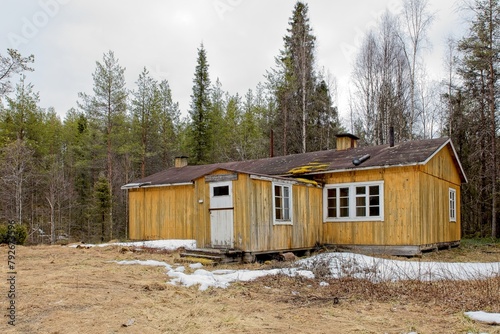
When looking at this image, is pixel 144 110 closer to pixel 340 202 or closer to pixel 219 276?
pixel 340 202

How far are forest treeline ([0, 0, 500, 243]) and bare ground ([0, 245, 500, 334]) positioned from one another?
625 inches

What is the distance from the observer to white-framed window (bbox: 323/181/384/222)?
14992 millimetres

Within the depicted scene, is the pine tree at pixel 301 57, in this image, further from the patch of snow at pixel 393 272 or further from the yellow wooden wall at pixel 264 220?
the patch of snow at pixel 393 272

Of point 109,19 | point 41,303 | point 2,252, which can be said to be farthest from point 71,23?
point 41,303

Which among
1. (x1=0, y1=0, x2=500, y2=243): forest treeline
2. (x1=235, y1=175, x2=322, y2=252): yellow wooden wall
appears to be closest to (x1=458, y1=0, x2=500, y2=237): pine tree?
(x1=0, y1=0, x2=500, y2=243): forest treeline

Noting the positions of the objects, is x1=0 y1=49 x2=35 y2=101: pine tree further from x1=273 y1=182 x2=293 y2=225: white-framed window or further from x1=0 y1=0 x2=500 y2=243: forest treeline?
x1=273 y1=182 x2=293 y2=225: white-framed window

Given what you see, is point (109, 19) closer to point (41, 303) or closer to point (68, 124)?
point (41, 303)

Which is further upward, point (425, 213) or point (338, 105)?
point (338, 105)

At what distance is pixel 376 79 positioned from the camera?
2795cm

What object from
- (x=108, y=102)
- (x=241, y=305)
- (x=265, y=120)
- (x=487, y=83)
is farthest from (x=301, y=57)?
(x=241, y=305)

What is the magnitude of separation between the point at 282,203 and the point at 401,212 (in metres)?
4.17

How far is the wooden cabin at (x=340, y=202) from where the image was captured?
12812 mm

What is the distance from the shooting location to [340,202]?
15.8 metres

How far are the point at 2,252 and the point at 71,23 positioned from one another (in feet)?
28.8
